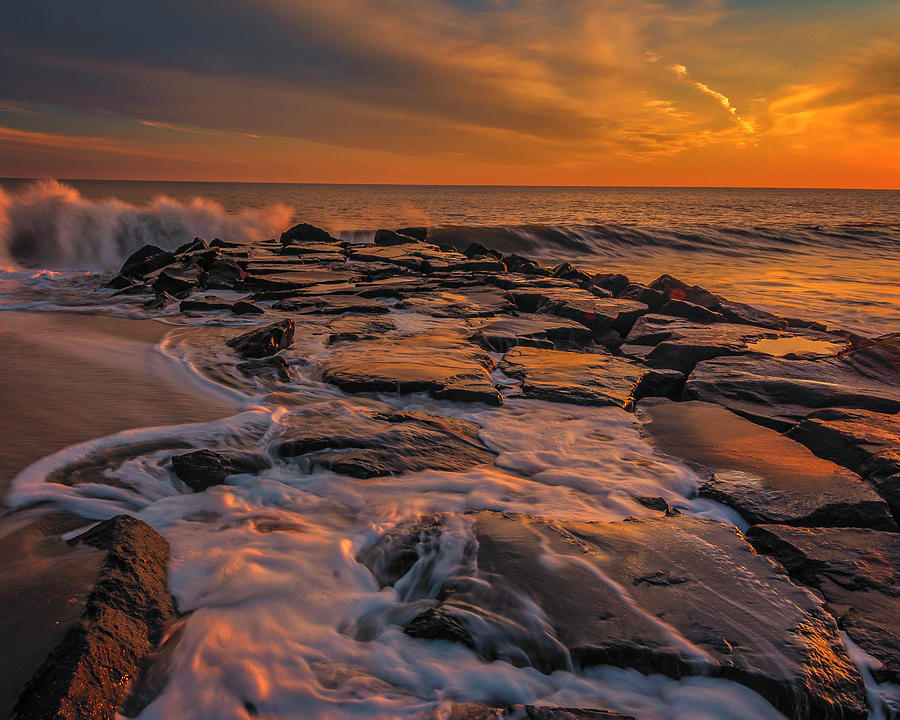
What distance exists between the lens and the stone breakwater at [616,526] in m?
1.51

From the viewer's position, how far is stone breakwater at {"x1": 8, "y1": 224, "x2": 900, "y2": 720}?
1.51 metres

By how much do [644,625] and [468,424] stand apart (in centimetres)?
177

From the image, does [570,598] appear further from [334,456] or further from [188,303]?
[188,303]

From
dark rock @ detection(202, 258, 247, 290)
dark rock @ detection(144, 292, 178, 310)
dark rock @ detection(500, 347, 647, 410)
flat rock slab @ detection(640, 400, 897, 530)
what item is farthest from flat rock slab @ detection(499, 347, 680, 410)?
dark rock @ detection(202, 258, 247, 290)

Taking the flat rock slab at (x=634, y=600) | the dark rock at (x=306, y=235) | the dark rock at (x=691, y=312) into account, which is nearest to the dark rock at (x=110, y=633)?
the flat rock slab at (x=634, y=600)

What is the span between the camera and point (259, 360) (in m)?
4.29

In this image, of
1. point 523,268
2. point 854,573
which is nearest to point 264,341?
point 854,573

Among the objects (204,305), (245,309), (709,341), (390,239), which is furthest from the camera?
(390,239)

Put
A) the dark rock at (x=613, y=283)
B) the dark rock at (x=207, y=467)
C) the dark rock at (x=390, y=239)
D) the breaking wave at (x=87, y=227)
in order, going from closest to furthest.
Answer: the dark rock at (x=207, y=467)
the dark rock at (x=613, y=283)
the breaking wave at (x=87, y=227)
the dark rock at (x=390, y=239)

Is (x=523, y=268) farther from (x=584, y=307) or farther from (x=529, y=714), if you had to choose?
(x=529, y=714)

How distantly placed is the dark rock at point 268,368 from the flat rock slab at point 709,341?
123 inches

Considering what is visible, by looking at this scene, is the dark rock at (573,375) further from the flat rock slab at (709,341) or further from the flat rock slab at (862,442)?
the flat rock slab at (862,442)

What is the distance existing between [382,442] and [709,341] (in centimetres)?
355

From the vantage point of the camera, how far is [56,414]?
3049 mm
